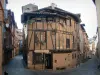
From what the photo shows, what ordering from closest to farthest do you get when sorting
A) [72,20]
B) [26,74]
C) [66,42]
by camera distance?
[26,74] < [66,42] < [72,20]

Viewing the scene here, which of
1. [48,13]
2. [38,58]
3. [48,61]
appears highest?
[48,13]

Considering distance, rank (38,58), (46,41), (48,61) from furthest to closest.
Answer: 1. (48,61)
2. (46,41)
3. (38,58)

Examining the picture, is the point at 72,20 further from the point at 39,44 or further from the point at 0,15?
the point at 0,15

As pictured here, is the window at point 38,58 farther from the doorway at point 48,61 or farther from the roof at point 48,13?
the roof at point 48,13

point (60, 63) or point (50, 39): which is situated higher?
point (50, 39)

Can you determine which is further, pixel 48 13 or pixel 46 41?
pixel 48 13

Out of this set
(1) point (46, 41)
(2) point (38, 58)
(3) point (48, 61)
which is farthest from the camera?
(3) point (48, 61)

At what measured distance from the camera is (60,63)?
30.3m

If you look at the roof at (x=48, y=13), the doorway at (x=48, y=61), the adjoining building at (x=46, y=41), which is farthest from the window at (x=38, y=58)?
the roof at (x=48, y=13)

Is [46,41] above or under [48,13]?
under

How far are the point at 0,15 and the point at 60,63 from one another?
1821 cm

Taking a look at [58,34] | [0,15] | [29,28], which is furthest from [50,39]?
[0,15]

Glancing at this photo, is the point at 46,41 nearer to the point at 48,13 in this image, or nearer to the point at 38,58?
the point at 38,58

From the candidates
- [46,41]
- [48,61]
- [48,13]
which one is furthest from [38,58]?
[48,13]
